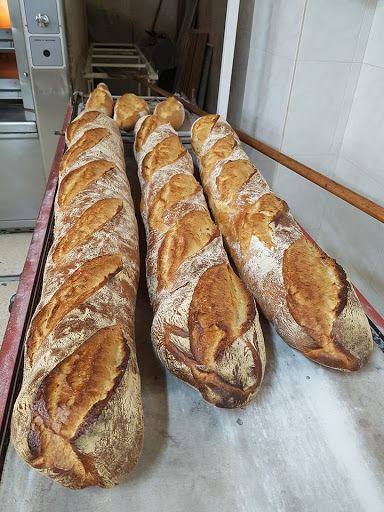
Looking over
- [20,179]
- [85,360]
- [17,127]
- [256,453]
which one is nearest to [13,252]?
[20,179]

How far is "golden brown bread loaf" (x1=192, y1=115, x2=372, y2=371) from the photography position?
98 cm

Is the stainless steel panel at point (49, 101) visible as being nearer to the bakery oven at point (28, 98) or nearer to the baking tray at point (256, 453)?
the bakery oven at point (28, 98)

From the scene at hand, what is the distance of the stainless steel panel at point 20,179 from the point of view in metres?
2.83

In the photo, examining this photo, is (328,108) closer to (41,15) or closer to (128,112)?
Answer: (128,112)

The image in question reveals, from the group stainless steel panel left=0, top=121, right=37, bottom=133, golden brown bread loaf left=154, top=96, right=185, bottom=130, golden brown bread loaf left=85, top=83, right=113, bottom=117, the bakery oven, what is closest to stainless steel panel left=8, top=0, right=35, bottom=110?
the bakery oven

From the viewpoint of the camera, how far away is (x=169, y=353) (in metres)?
0.94

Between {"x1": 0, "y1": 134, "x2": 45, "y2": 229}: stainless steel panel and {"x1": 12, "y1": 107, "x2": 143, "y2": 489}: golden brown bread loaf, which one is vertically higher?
{"x1": 12, "y1": 107, "x2": 143, "y2": 489}: golden brown bread loaf

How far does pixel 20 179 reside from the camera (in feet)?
9.79

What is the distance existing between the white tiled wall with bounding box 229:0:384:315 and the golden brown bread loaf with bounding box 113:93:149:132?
788mm

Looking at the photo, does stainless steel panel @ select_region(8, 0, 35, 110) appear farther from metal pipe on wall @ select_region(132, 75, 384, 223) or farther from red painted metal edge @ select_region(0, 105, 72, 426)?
metal pipe on wall @ select_region(132, 75, 384, 223)

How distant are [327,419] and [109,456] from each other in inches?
19.7

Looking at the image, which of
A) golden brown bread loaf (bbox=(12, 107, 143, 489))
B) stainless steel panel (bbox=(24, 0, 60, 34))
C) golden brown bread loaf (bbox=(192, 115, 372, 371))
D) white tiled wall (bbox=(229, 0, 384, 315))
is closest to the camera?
golden brown bread loaf (bbox=(12, 107, 143, 489))

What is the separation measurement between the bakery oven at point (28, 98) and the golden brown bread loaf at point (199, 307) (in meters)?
1.70

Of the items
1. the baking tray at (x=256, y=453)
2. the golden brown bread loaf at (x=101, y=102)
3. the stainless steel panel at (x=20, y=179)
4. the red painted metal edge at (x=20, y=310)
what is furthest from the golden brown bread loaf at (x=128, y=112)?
the baking tray at (x=256, y=453)
